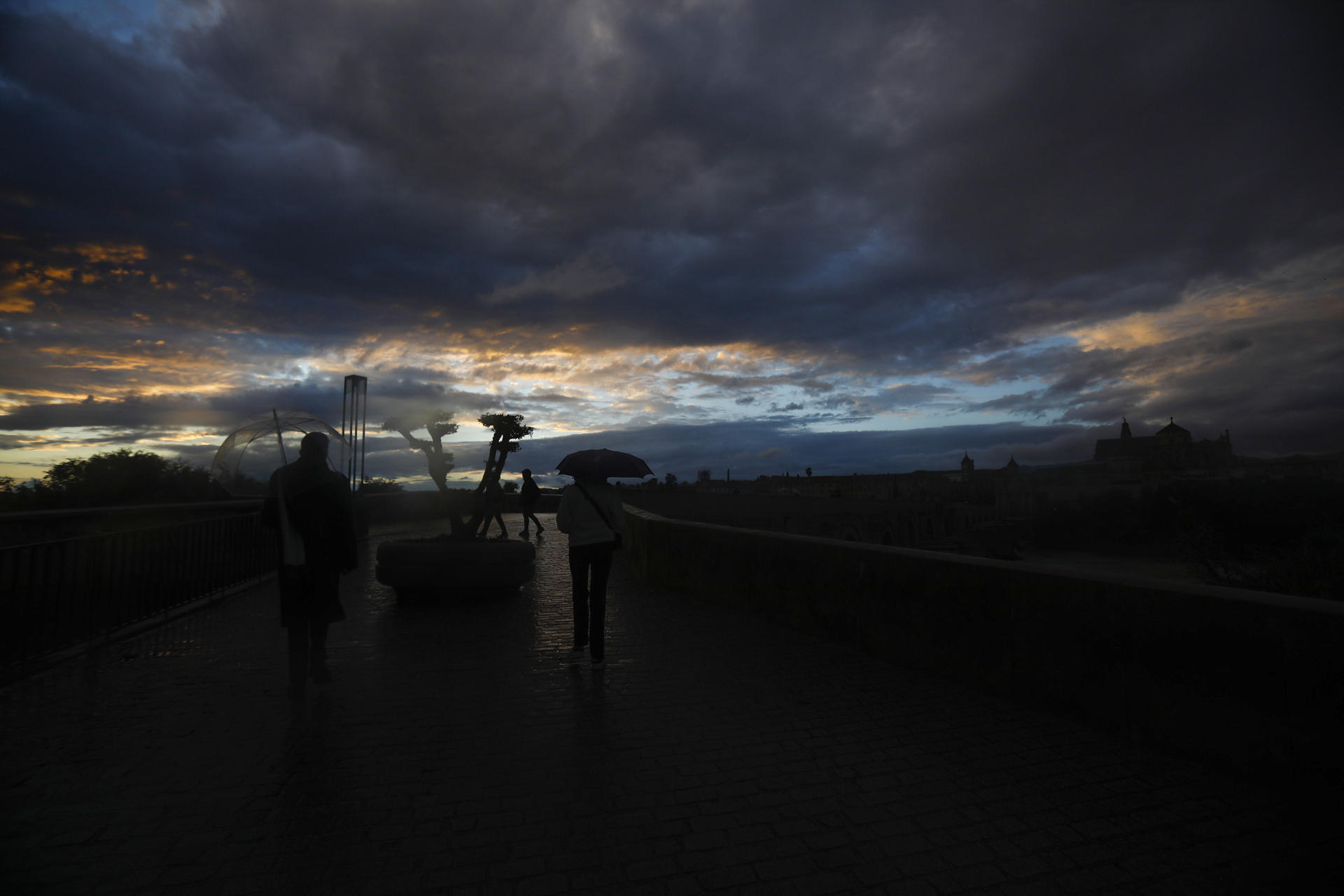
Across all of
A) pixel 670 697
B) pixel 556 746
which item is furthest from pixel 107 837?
pixel 670 697

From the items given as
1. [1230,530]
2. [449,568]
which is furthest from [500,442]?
[1230,530]

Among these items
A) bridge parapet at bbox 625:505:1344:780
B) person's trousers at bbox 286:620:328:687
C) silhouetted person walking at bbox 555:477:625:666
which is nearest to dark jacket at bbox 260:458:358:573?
person's trousers at bbox 286:620:328:687

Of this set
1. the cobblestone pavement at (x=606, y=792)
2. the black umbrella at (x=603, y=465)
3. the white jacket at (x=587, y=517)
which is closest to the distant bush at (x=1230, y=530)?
the cobblestone pavement at (x=606, y=792)

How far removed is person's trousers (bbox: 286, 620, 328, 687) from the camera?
4.81 meters

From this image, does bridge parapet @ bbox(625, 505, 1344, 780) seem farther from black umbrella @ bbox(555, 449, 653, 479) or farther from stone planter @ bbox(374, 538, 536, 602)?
stone planter @ bbox(374, 538, 536, 602)

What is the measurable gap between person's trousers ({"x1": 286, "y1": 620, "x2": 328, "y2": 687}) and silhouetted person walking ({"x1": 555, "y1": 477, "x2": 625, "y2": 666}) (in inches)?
75.0

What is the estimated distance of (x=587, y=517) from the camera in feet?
19.2

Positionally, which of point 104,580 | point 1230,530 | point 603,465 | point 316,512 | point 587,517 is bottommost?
point 1230,530

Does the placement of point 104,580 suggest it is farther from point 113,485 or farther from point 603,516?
point 113,485

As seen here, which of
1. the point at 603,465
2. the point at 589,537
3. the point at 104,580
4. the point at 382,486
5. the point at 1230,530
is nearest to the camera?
the point at 589,537

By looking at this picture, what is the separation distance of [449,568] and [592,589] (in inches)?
140

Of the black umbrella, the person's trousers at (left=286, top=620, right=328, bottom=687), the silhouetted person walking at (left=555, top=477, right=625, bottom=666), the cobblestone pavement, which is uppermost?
the black umbrella

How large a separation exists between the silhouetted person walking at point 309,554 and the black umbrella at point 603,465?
1849 millimetres

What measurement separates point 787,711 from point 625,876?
2.08 metres
